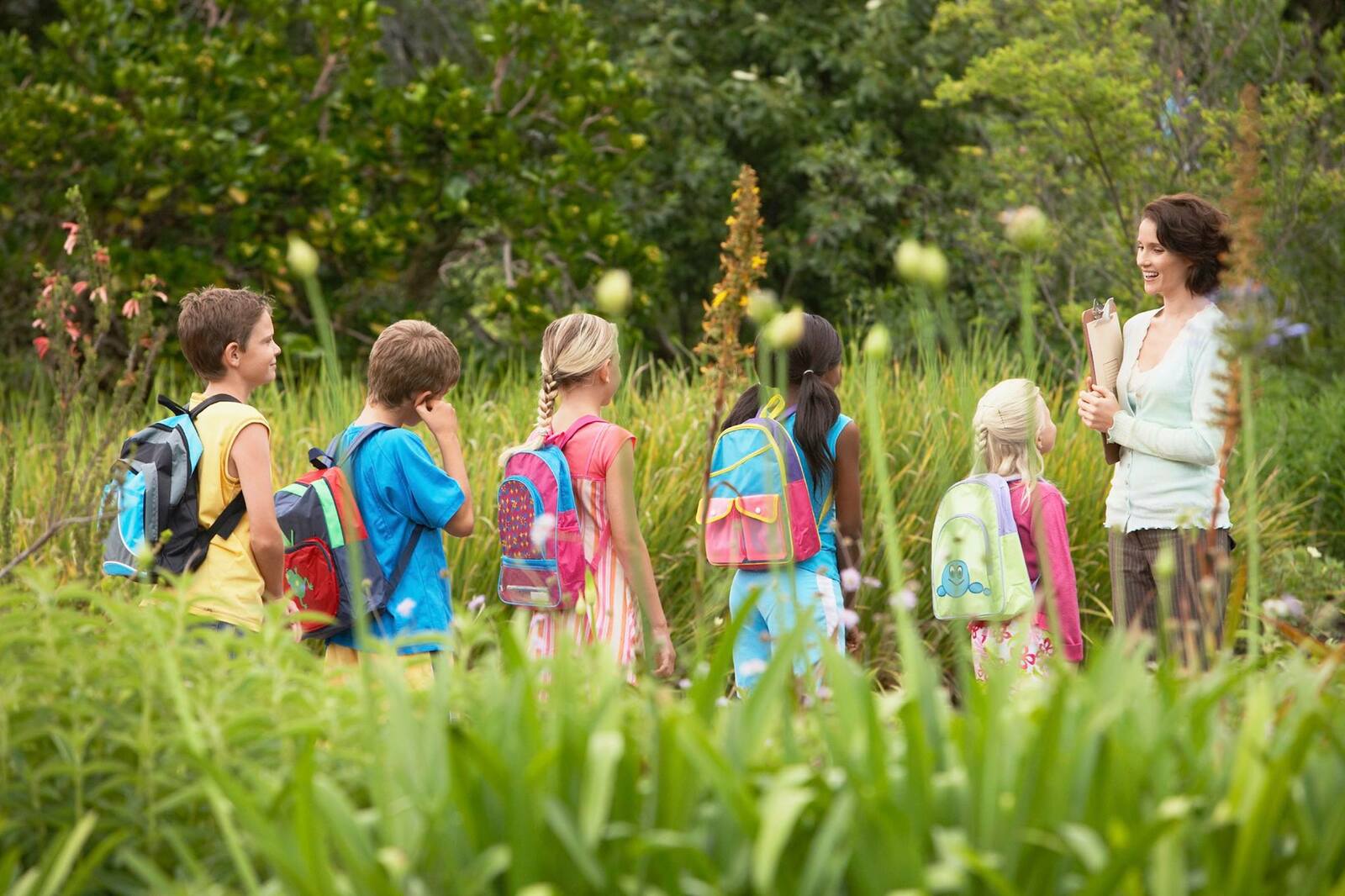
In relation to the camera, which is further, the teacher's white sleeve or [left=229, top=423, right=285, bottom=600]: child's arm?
the teacher's white sleeve

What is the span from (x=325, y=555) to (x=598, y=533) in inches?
30.0

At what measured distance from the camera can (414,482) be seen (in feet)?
12.8

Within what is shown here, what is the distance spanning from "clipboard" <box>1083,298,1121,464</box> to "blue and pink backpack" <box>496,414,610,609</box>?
1.70 m

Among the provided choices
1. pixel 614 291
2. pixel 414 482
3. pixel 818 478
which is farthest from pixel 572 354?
pixel 614 291

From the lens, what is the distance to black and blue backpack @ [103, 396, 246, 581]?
366cm

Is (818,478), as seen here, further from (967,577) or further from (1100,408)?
(1100,408)

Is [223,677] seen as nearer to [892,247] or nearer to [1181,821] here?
[1181,821]

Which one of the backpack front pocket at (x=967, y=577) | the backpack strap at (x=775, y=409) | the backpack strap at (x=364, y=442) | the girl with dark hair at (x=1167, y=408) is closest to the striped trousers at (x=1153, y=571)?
the girl with dark hair at (x=1167, y=408)

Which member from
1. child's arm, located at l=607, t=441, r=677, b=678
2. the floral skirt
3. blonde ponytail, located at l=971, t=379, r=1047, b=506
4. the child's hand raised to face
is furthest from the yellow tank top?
blonde ponytail, located at l=971, t=379, r=1047, b=506

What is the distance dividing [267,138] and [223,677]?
325 inches

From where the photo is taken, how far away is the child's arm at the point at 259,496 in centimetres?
365

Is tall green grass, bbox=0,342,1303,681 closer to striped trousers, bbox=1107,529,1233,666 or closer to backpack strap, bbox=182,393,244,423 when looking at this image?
striped trousers, bbox=1107,529,1233,666

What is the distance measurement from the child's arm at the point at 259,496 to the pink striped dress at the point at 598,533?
0.75 metres

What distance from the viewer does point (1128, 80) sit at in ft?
29.7
